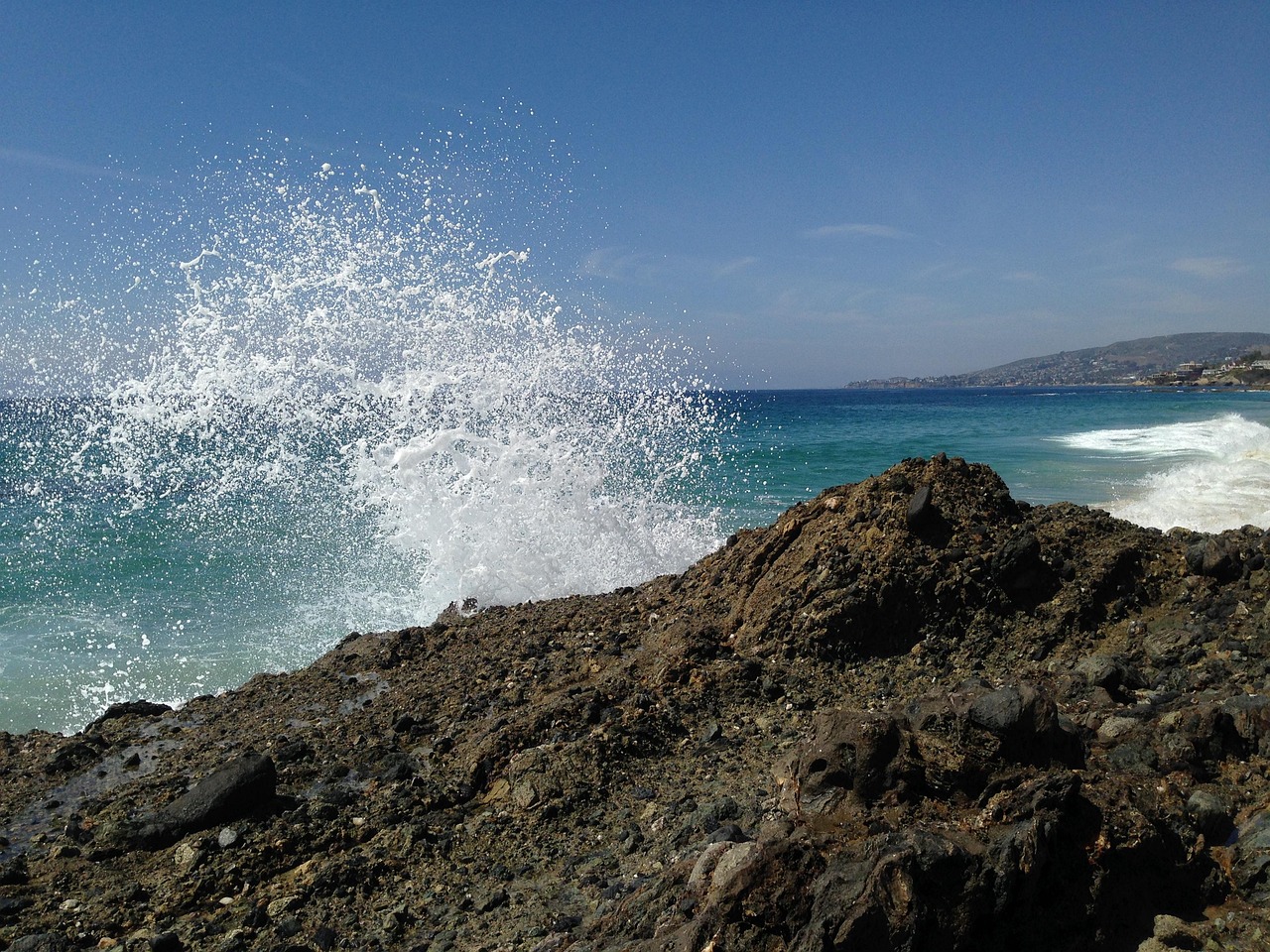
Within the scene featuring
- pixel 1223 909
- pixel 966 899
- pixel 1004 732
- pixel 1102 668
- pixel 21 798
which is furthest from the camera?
pixel 21 798

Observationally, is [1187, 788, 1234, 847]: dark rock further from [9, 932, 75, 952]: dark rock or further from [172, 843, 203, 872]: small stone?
[9, 932, 75, 952]: dark rock

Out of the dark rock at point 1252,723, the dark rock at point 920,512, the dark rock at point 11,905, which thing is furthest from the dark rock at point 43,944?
the dark rock at point 920,512

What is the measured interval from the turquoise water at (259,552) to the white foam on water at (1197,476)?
0.10 meters

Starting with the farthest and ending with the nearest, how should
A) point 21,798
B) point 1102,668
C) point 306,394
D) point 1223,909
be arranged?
1. point 306,394
2. point 21,798
3. point 1102,668
4. point 1223,909

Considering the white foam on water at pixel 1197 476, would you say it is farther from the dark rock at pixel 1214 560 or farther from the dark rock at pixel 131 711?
the dark rock at pixel 131 711

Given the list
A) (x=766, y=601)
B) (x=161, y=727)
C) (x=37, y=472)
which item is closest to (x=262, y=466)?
(x=37, y=472)

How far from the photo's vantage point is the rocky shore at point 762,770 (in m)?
2.37

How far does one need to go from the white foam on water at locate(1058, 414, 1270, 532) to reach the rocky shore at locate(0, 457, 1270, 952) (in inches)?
340

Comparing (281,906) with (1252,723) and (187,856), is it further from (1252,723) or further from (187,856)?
(1252,723)

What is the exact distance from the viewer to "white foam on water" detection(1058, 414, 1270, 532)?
42.2ft

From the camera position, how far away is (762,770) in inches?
149

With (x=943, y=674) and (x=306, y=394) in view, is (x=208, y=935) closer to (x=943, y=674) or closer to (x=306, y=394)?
(x=943, y=674)

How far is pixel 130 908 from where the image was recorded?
330cm

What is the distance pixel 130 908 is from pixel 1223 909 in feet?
13.2
